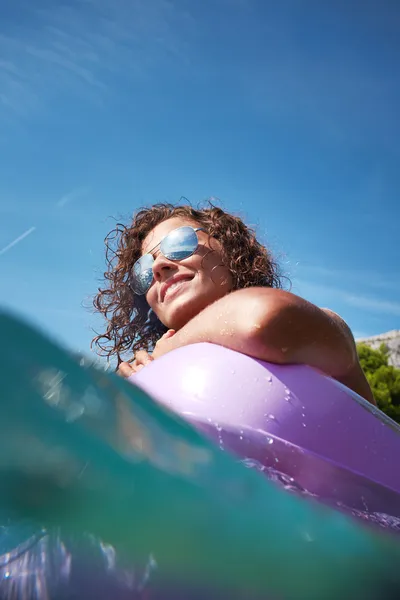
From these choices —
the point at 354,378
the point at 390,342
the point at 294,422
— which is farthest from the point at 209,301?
the point at 390,342

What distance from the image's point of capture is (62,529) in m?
1.13

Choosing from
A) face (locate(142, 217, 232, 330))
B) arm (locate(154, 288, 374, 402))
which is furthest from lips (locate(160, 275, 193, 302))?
arm (locate(154, 288, 374, 402))

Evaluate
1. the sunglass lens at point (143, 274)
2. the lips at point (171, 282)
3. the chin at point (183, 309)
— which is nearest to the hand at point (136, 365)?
the chin at point (183, 309)

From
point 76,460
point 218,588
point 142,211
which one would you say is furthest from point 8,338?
point 142,211

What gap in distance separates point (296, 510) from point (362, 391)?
1478 mm

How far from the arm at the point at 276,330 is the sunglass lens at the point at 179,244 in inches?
28.3

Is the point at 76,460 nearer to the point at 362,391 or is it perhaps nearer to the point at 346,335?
the point at 346,335

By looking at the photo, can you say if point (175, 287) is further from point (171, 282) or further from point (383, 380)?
point (383, 380)

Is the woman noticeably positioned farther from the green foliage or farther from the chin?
the green foliage

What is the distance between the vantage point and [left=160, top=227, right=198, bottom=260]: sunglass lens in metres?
3.13

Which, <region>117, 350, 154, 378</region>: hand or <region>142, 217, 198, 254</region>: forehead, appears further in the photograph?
<region>142, 217, 198, 254</region>: forehead

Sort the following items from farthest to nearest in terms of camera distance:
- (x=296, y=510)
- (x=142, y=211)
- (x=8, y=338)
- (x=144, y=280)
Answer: (x=142, y=211), (x=144, y=280), (x=296, y=510), (x=8, y=338)

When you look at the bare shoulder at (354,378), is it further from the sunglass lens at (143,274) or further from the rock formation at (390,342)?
the rock formation at (390,342)

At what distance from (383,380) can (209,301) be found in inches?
633
